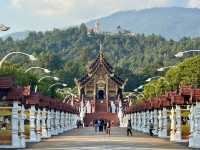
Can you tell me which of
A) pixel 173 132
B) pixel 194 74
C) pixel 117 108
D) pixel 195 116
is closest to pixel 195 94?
pixel 195 116

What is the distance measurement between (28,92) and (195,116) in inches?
490

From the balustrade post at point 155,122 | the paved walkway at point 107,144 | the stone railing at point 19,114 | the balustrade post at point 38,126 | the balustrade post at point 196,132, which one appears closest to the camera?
the paved walkway at point 107,144

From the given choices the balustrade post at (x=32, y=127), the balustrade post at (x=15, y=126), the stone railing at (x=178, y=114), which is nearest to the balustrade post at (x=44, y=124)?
the balustrade post at (x=32, y=127)

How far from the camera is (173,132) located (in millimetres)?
57500

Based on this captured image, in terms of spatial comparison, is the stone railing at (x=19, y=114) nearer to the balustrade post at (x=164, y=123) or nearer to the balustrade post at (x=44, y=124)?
the balustrade post at (x=44, y=124)

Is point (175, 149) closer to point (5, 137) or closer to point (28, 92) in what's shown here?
point (5, 137)

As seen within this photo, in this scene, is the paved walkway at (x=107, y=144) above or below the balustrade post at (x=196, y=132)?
below

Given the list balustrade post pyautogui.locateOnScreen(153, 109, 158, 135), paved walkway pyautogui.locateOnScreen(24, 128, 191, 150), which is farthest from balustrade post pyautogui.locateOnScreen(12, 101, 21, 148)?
balustrade post pyautogui.locateOnScreen(153, 109, 158, 135)

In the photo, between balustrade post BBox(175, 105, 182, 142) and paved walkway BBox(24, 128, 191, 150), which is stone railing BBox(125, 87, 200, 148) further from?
paved walkway BBox(24, 128, 191, 150)

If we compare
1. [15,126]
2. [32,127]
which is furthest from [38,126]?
[15,126]

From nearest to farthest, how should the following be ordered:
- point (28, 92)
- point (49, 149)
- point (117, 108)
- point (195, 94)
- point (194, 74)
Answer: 1. point (49, 149)
2. point (195, 94)
3. point (28, 92)
4. point (194, 74)
5. point (117, 108)

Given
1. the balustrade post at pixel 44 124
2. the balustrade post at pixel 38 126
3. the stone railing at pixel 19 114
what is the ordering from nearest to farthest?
the stone railing at pixel 19 114 → the balustrade post at pixel 38 126 → the balustrade post at pixel 44 124

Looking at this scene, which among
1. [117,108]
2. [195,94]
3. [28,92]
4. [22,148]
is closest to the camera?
[22,148]

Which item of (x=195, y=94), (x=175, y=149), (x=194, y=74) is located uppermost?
(x=194, y=74)
